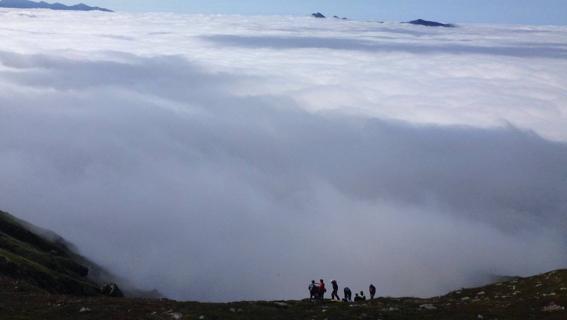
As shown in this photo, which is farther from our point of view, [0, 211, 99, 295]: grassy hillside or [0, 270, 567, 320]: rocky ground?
[0, 211, 99, 295]: grassy hillside

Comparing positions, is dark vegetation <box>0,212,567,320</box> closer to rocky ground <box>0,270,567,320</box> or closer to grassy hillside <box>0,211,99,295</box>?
rocky ground <box>0,270,567,320</box>

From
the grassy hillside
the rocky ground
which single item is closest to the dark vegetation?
the rocky ground

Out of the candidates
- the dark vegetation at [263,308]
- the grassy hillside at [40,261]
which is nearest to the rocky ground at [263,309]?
the dark vegetation at [263,308]

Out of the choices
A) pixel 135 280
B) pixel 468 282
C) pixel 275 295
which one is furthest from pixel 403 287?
pixel 135 280

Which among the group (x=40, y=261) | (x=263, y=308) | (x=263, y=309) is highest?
(x=40, y=261)

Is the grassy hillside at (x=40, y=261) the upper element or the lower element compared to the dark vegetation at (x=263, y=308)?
upper

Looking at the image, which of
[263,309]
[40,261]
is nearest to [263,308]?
[263,309]

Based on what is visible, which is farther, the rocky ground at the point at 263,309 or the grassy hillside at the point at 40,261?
the grassy hillside at the point at 40,261

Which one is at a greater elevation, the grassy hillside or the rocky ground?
the grassy hillside

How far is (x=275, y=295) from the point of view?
180 metres

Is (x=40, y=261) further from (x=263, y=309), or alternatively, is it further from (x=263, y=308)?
(x=263, y=309)

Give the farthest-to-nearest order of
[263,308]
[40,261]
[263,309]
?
1. [40,261]
2. [263,308]
3. [263,309]

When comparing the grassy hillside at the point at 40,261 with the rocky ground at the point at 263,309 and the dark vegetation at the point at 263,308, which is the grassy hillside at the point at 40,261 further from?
the rocky ground at the point at 263,309

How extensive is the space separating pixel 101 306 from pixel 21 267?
1313 inches
